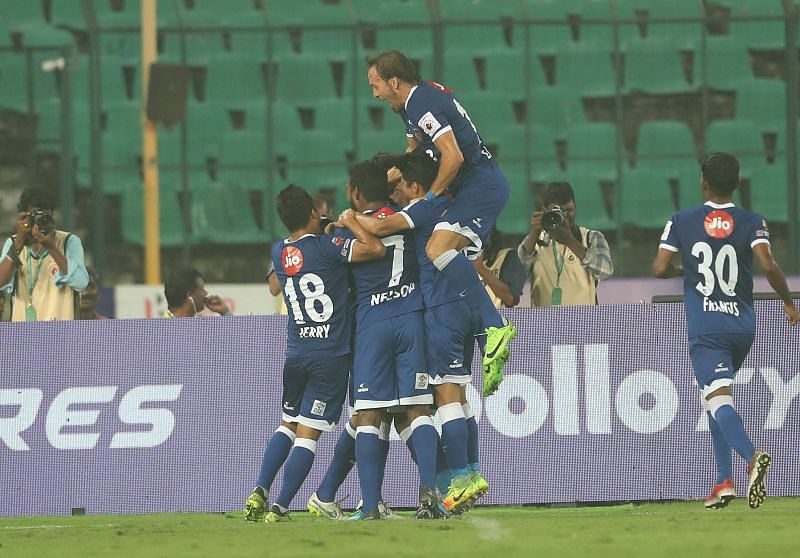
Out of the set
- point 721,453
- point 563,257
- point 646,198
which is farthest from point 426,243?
point 646,198

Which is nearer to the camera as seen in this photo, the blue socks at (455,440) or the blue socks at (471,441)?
the blue socks at (455,440)

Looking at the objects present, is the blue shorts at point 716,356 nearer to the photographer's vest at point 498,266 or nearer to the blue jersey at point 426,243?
the blue jersey at point 426,243

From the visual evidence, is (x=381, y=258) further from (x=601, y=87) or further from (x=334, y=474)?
(x=601, y=87)

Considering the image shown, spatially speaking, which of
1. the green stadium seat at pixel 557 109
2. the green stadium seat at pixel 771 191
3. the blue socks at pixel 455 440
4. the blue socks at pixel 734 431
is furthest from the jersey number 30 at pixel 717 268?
the green stadium seat at pixel 557 109

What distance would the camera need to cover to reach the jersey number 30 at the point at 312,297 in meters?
9.61

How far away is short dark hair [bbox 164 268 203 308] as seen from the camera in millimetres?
13055

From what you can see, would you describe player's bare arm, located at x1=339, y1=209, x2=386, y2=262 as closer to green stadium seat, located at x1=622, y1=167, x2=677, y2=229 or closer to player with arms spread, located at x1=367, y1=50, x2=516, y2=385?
player with arms spread, located at x1=367, y1=50, x2=516, y2=385

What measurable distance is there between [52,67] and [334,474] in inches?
485

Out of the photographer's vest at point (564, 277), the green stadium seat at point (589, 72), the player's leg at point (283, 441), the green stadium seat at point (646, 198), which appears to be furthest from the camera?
the green stadium seat at point (589, 72)

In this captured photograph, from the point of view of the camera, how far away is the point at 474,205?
9445 mm

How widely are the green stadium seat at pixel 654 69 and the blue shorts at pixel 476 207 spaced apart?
11732mm

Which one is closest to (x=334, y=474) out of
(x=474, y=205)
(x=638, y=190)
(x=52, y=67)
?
(x=474, y=205)

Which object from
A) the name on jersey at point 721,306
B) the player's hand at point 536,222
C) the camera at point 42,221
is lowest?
the name on jersey at point 721,306

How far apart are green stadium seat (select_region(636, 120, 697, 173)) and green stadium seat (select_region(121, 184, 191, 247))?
6.02 meters
